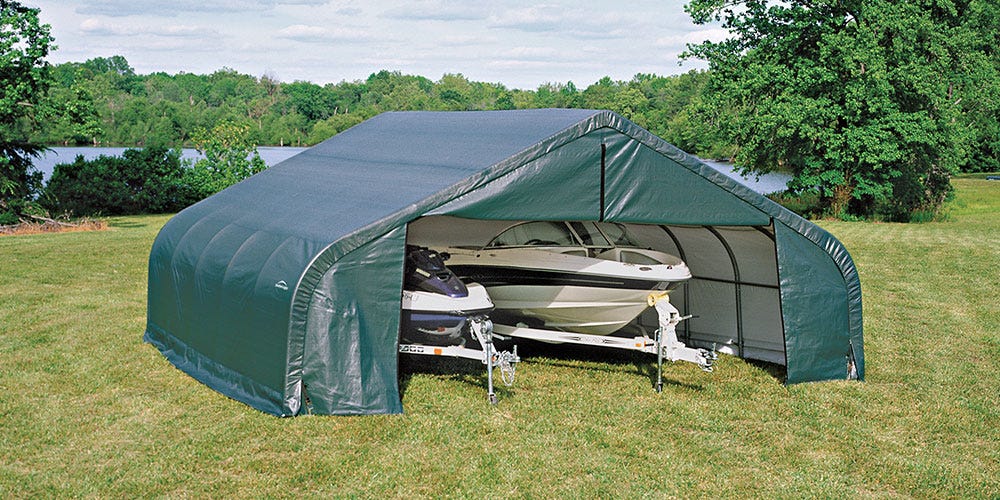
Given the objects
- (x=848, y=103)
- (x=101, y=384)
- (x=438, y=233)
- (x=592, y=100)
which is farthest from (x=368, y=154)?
(x=592, y=100)

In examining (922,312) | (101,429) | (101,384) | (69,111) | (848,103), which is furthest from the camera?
(848,103)

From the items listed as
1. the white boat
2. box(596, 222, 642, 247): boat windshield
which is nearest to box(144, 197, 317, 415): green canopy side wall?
the white boat

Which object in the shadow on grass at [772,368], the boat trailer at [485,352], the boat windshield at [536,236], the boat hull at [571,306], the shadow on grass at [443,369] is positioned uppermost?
the boat windshield at [536,236]

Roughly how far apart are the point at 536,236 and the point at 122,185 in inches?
993

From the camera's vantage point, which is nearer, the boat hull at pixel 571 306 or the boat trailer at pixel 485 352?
the boat trailer at pixel 485 352

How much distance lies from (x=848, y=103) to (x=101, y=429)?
92.9 ft

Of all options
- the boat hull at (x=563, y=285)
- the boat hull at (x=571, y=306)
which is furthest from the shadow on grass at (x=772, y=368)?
the boat hull at (x=571, y=306)

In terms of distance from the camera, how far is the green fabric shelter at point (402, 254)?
863 centimetres

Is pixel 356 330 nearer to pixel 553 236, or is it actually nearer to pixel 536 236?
pixel 536 236

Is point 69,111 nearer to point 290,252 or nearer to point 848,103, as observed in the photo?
point 290,252

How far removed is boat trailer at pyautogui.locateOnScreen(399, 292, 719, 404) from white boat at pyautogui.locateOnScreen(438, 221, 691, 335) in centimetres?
26

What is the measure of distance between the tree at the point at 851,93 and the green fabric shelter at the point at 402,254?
22.5m

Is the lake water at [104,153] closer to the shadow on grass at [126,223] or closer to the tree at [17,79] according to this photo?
the shadow on grass at [126,223]

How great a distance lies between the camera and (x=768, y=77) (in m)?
33.1
